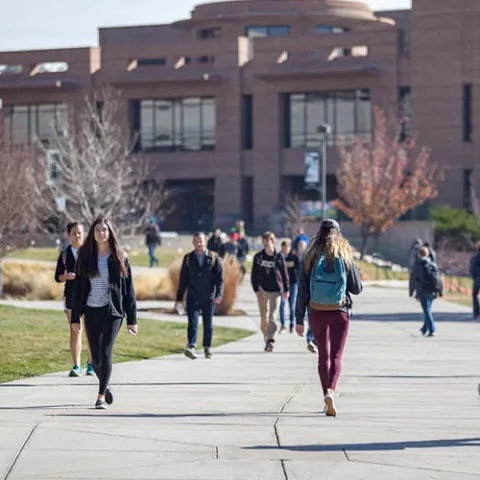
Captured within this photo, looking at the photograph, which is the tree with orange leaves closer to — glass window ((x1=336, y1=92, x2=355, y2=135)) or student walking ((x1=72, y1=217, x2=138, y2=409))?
glass window ((x1=336, y1=92, x2=355, y2=135))

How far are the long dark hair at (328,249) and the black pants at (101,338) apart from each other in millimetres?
1909

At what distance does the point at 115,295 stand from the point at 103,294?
114 mm

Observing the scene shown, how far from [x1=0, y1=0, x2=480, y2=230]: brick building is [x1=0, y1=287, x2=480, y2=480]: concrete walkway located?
5680 cm

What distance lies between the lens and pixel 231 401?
1279cm

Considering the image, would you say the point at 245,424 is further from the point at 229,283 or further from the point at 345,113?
the point at 345,113

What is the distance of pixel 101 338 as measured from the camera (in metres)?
12.0

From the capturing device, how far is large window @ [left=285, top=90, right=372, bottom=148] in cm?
7681

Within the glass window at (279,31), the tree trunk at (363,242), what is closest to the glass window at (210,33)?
the glass window at (279,31)

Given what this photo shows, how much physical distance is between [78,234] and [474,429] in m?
6.03

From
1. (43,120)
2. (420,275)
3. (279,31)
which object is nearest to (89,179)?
(420,275)

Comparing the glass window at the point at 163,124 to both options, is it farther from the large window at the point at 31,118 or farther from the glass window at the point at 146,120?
the large window at the point at 31,118

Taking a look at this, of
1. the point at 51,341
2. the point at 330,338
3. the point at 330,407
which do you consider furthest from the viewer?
the point at 51,341

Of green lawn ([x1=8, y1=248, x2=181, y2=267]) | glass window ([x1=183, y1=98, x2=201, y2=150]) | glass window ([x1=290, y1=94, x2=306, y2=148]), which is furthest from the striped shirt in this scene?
glass window ([x1=183, y1=98, x2=201, y2=150])

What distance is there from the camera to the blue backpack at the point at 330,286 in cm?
1182
